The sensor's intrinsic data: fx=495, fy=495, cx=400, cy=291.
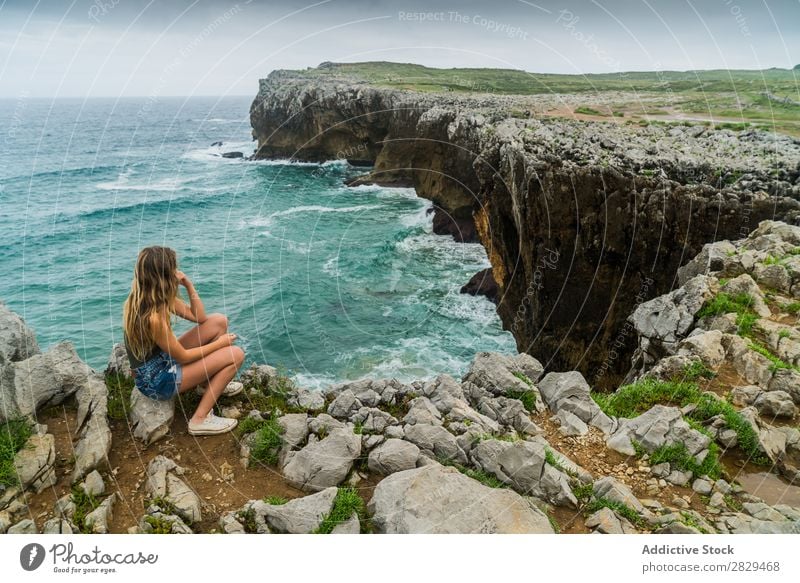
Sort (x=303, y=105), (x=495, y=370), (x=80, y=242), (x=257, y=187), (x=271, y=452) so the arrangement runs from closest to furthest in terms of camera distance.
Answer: (x=271, y=452), (x=495, y=370), (x=80, y=242), (x=257, y=187), (x=303, y=105)

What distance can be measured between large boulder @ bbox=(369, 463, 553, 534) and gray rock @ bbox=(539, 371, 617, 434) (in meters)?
3.04

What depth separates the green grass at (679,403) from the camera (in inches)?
313

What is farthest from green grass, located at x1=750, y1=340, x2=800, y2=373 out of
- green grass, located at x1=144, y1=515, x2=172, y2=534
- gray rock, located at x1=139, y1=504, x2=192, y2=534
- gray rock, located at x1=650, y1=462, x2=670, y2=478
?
green grass, located at x1=144, y1=515, x2=172, y2=534

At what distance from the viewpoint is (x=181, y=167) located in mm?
71938

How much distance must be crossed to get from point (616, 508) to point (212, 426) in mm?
5853

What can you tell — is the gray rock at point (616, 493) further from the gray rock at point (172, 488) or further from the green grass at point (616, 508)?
the gray rock at point (172, 488)

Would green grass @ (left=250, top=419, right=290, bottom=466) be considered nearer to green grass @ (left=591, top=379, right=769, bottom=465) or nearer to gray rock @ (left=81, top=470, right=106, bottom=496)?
gray rock @ (left=81, top=470, right=106, bottom=496)

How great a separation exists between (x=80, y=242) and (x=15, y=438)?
132ft

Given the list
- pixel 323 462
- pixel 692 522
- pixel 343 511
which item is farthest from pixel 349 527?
pixel 692 522

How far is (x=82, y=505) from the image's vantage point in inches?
241

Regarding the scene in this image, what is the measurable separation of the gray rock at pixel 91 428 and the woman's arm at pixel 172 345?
4.81 ft

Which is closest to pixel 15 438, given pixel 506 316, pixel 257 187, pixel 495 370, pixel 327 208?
pixel 495 370

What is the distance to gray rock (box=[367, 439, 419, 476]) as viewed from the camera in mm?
6953

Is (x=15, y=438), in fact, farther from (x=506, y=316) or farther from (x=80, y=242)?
(x=80, y=242)
